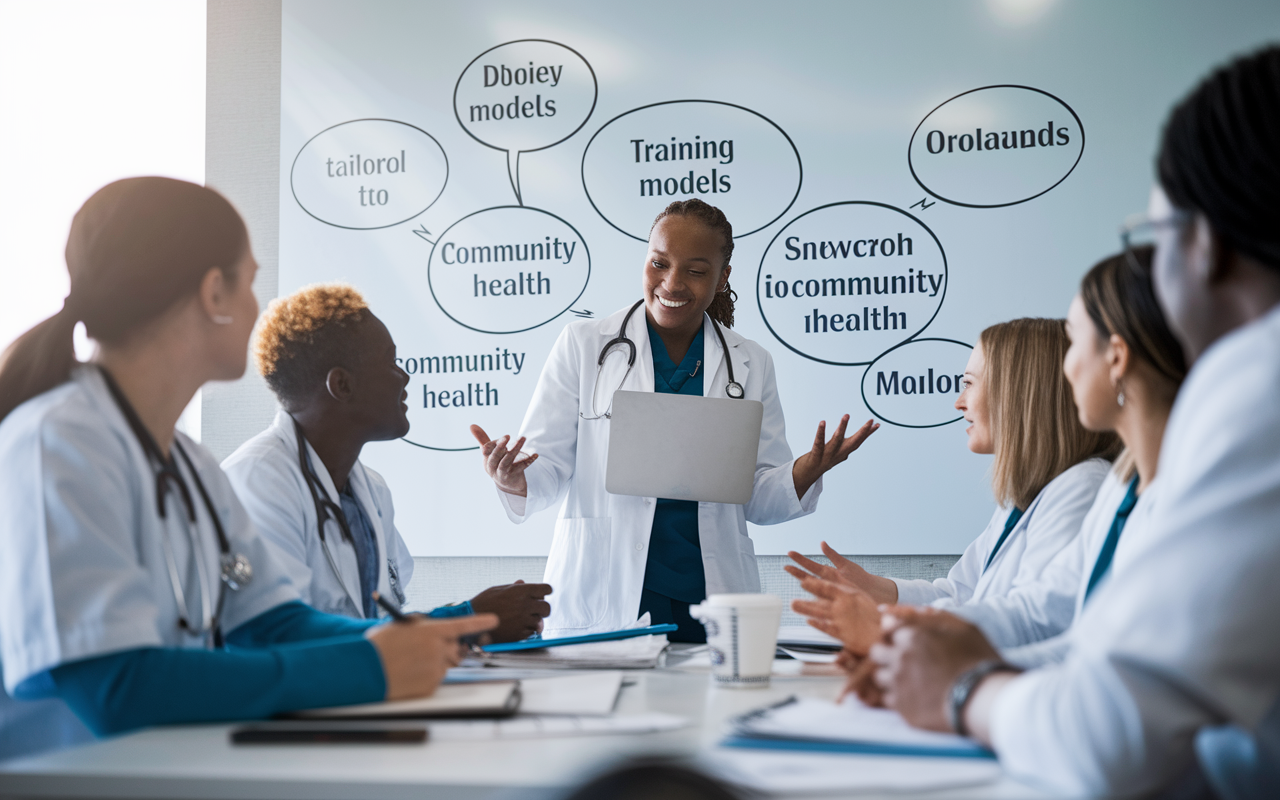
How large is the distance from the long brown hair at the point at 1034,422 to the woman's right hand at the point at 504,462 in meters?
1.04

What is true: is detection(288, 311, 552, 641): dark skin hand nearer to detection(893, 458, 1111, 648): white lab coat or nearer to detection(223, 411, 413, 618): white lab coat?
detection(223, 411, 413, 618): white lab coat

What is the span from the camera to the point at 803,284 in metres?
3.02

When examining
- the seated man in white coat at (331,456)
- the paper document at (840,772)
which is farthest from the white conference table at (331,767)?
the seated man in white coat at (331,456)

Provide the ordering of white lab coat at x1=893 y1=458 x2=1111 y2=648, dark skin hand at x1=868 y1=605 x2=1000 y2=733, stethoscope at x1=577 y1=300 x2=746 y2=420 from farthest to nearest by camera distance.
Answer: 1. stethoscope at x1=577 y1=300 x2=746 y2=420
2. white lab coat at x1=893 y1=458 x2=1111 y2=648
3. dark skin hand at x1=868 y1=605 x2=1000 y2=733

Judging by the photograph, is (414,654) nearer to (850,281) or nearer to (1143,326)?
(1143,326)

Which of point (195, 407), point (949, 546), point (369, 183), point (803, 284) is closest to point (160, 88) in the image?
point (369, 183)

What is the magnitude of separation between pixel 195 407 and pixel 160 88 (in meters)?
1.22

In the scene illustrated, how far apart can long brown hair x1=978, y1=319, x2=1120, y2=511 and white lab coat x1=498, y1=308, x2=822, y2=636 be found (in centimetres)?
66

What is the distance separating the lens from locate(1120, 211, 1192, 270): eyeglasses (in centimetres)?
82

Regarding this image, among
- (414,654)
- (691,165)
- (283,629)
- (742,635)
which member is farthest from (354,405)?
(691,165)

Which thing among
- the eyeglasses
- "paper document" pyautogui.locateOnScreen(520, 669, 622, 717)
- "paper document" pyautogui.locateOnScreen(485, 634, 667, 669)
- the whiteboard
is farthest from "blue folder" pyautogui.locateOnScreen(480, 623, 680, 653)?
the whiteboard

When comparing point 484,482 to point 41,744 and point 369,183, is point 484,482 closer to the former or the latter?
point 369,183

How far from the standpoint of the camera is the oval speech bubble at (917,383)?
9.52ft

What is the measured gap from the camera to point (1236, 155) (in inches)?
30.0
